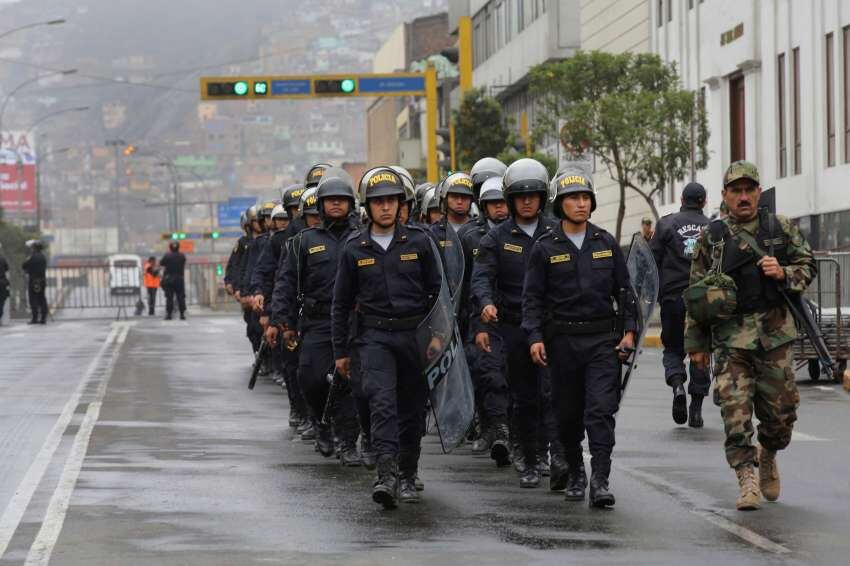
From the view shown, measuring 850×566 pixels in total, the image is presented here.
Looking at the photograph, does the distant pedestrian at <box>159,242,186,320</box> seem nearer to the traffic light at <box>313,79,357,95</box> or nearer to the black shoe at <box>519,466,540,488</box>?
the traffic light at <box>313,79,357,95</box>

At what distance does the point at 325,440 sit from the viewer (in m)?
13.5

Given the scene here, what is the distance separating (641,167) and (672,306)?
2241cm

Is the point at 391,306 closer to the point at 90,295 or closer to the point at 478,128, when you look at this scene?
the point at 478,128

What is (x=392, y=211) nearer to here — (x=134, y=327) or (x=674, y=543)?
(x=674, y=543)

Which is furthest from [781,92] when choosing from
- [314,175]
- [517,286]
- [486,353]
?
[517,286]

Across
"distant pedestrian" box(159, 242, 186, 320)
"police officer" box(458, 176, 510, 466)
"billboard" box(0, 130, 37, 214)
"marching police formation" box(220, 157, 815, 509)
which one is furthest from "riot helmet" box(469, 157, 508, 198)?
"billboard" box(0, 130, 37, 214)

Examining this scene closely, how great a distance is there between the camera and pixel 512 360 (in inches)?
469

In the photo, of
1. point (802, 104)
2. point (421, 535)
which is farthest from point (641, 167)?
point (421, 535)

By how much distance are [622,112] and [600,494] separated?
26.8m

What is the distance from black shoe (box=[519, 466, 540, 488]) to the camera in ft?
37.8

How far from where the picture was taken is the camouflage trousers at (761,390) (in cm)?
1042

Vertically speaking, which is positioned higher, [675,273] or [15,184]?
[15,184]

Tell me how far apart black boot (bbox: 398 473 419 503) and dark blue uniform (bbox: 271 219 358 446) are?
6.51 feet

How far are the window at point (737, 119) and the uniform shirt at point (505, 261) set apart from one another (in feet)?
97.9
